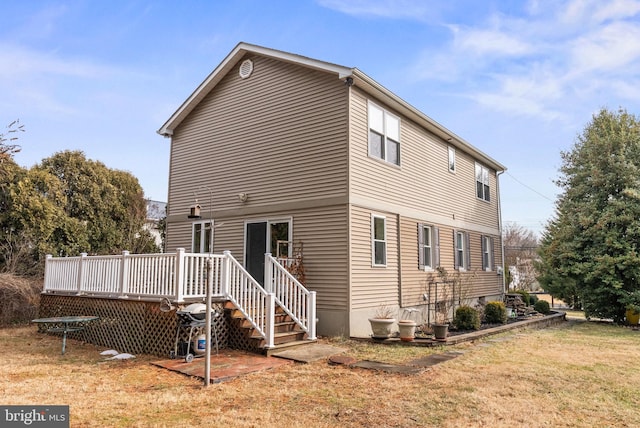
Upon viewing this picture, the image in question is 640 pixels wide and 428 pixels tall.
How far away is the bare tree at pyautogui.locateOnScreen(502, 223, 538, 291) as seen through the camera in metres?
33.9

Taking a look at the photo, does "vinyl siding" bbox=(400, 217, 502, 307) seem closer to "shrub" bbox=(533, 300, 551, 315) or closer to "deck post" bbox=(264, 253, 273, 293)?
"shrub" bbox=(533, 300, 551, 315)

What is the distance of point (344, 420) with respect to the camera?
4656 millimetres

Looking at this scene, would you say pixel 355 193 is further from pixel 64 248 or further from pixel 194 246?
pixel 64 248

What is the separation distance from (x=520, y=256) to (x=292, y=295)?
35.8 meters

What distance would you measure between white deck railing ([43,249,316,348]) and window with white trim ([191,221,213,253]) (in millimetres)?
3287

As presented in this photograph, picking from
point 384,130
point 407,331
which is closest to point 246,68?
point 384,130

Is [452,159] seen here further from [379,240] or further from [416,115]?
[379,240]

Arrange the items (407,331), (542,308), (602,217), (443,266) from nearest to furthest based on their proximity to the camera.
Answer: (407,331), (443,266), (602,217), (542,308)

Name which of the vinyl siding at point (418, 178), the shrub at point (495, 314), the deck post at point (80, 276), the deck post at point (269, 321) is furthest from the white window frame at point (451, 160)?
the deck post at point (80, 276)

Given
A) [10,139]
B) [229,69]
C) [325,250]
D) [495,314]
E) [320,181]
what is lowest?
[495,314]

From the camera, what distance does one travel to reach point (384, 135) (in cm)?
1184

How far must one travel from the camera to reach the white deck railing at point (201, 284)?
26.9ft

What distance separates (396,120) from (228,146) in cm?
505

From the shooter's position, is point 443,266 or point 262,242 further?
point 443,266
